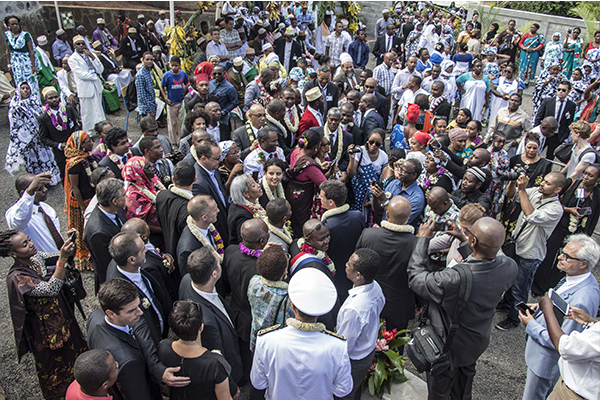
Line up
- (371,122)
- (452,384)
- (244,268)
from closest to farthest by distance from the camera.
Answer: (244,268)
(452,384)
(371,122)

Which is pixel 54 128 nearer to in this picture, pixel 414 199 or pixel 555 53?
pixel 414 199

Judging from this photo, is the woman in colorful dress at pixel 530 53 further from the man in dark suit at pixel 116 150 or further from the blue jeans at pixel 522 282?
the man in dark suit at pixel 116 150

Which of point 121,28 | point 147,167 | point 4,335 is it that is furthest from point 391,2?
point 4,335

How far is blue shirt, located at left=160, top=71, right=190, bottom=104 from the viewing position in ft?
27.7

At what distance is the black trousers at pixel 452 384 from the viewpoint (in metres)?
3.35

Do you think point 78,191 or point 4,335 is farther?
point 78,191

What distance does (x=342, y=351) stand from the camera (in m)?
2.60

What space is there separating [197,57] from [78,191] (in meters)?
6.18

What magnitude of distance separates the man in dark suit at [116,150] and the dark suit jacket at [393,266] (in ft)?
10.4

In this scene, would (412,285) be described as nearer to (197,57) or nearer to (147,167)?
(147,167)

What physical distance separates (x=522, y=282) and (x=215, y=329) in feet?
12.1

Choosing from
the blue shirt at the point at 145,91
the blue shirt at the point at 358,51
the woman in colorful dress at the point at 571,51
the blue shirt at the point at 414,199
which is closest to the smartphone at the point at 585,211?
the blue shirt at the point at 414,199

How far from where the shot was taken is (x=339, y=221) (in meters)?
4.04

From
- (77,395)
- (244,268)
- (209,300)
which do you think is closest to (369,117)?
(244,268)
